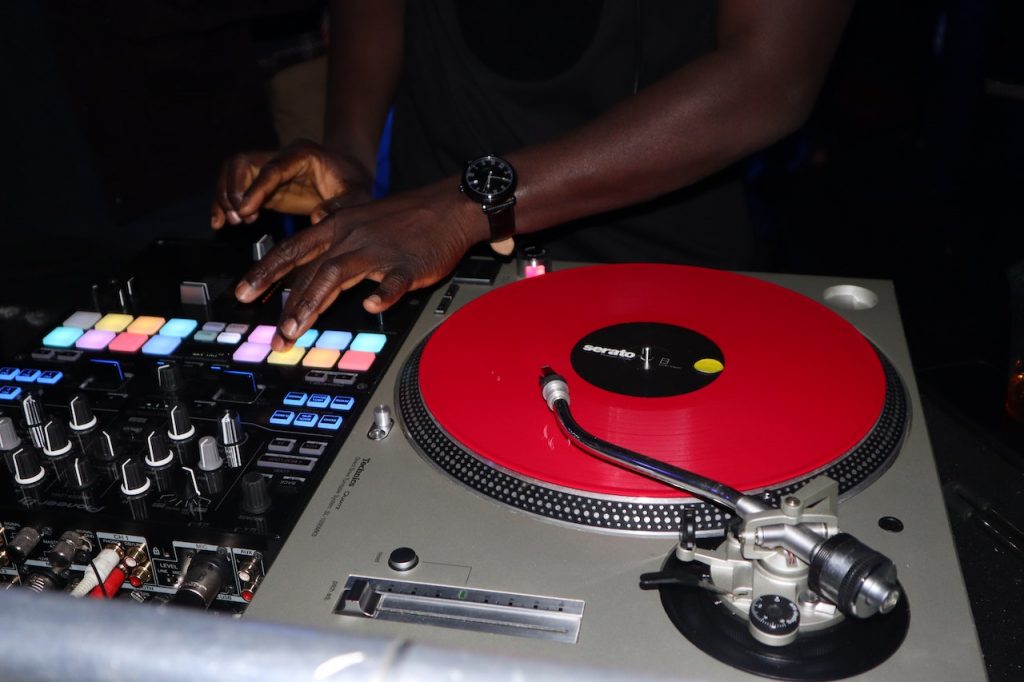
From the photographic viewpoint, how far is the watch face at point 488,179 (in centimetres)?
123

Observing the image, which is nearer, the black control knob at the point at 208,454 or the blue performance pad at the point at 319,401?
the black control knob at the point at 208,454

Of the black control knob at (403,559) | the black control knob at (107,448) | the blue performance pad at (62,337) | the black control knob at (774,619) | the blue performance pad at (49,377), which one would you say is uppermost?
the black control knob at (774,619)

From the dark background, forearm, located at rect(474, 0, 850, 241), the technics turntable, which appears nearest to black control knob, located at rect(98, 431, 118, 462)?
the technics turntable

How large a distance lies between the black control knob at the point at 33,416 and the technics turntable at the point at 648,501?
1.02ft

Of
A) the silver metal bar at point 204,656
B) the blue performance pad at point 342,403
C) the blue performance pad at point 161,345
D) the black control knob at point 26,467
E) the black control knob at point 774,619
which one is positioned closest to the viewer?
the silver metal bar at point 204,656

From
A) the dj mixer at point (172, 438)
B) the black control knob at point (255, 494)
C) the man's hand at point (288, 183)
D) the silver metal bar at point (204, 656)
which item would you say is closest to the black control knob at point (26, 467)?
the dj mixer at point (172, 438)

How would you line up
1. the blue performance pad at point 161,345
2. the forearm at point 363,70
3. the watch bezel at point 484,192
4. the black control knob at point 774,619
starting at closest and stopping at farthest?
1. the black control knob at point 774,619
2. the blue performance pad at point 161,345
3. the watch bezel at point 484,192
4. the forearm at point 363,70

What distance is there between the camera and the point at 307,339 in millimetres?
1131

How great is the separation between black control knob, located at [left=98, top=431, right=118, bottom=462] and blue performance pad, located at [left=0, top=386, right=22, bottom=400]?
7.0 inches

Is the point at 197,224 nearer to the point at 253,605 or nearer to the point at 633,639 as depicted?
the point at 253,605

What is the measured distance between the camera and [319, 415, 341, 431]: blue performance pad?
958mm

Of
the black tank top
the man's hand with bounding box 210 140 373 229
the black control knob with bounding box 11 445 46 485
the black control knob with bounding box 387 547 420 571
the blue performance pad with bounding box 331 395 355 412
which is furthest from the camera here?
the black tank top

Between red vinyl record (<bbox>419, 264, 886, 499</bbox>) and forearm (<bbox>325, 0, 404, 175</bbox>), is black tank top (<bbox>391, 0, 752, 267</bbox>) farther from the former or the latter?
red vinyl record (<bbox>419, 264, 886, 499</bbox>)

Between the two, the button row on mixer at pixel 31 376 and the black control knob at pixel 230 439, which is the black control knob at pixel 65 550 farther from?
the button row on mixer at pixel 31 376
